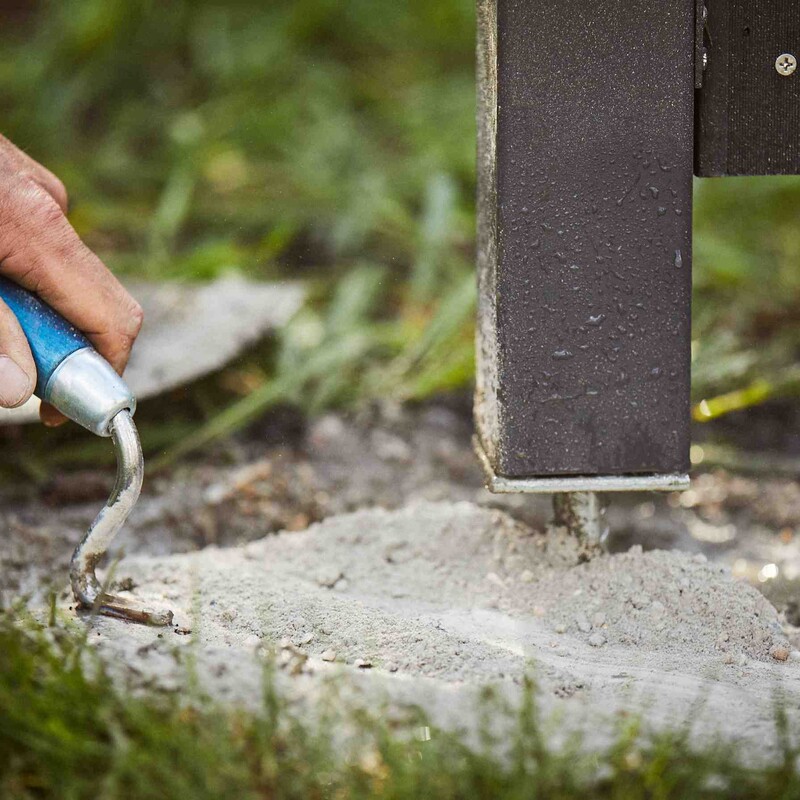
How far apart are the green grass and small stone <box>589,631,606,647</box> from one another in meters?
0.33

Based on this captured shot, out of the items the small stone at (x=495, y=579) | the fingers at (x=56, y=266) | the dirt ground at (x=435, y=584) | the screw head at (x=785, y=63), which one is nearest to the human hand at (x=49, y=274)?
the fingers at (x=56, y=266)

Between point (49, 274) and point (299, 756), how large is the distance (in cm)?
82

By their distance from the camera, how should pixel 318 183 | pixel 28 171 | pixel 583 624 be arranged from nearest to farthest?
pixel 583 624
pixel 28 171
pixel 318 183

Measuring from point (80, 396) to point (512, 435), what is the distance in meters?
0.65

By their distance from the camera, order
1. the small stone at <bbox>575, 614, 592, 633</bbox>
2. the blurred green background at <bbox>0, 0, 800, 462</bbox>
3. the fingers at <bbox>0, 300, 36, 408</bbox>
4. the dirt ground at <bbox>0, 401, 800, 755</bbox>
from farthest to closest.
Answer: the blurred green background at <bbox>0, 0, 800, 462</bbox>
the small stone at <bbox>575, 614, 592, 633</bbox>
the fingers at <bbox>0, 300, 36, 408</bbox>
the dirt ground at <bbox>0, 401, 800, 755</bbox>

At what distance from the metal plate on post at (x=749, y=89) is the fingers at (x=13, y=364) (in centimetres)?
106

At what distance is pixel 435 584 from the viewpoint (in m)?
1.76

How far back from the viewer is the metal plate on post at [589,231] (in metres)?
1.54

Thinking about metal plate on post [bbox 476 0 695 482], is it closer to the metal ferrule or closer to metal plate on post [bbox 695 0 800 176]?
metal plate on post [bbox 695 0 800 176]

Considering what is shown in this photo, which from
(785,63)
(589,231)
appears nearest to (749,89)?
(785,63)

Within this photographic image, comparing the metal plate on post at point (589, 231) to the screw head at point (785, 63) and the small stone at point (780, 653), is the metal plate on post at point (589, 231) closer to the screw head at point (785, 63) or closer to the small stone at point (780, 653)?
the screw head at point (785, 63)

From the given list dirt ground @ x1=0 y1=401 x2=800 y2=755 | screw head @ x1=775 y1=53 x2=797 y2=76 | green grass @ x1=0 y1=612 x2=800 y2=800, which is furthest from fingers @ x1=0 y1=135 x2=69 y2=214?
screw head @ x1=775 y1=53 x2=797 y2=76

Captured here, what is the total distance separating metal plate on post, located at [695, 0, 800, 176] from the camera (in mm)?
1607

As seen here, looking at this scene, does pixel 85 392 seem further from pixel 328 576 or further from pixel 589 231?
pixel 589 231
